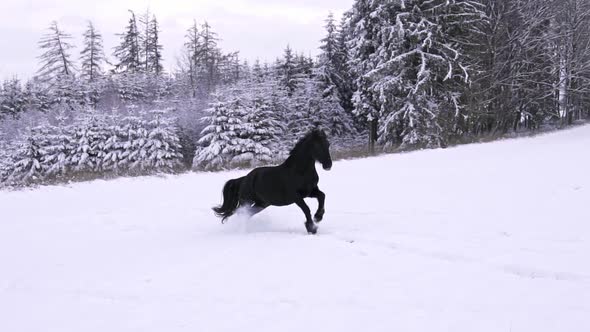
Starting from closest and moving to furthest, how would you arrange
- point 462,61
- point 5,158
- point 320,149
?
1. point 320,149
2. point 462,61
3. point 5,158

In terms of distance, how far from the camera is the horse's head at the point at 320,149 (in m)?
6.75

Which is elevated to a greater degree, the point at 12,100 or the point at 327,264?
the point at 12,100

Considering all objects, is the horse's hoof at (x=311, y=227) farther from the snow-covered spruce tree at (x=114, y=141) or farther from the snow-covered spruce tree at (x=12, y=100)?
the snow-covered spruce tree at (x=12, y=100)

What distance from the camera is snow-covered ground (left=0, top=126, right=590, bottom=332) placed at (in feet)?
11.3

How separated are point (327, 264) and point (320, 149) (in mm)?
2474

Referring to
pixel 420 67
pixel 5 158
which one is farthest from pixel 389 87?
pixel 5 158

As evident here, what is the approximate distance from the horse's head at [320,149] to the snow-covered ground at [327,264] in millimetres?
1134

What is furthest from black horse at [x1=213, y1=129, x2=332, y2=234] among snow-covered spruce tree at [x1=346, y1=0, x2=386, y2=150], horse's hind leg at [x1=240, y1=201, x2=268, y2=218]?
snow-covered spruce tree at [x1=346, y1=0, x2=386, y2=150]

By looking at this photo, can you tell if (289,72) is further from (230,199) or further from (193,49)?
(230,199)

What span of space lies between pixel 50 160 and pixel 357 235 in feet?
128

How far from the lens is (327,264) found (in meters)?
4.75

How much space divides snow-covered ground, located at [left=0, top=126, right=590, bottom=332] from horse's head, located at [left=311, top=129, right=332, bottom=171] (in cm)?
113

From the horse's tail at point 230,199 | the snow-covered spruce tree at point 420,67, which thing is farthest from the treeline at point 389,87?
the horse's tail at point 230,199

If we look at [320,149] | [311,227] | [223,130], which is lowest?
[311,227]
